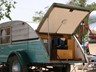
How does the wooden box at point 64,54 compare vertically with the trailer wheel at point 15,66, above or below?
above

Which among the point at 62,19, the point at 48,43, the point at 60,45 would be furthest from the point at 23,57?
the point at 62,19

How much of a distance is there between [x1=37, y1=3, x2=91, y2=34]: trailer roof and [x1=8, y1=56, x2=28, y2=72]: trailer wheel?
1.30 metres

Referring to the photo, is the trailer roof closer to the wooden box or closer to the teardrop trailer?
the teardrop trailer

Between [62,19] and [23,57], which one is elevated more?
[62,19]

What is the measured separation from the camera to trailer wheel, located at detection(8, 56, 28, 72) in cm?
1078

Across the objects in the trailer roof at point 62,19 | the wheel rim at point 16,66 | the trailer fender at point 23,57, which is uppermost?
the trailer roof at point 62,19

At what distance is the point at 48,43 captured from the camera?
10906 mm

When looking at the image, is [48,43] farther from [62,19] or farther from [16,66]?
[16,66]

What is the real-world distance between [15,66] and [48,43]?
4.77 ft

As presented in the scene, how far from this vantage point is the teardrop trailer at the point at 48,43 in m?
10.5

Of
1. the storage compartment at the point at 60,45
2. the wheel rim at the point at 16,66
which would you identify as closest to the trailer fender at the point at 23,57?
the wheel rim at the point at 16,66

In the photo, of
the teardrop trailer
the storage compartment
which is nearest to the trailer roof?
the teardrop trailer

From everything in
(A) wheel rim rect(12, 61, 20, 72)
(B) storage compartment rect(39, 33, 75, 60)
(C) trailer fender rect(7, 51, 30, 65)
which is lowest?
(A) wheel rim rect(12, 61, 20, 72)

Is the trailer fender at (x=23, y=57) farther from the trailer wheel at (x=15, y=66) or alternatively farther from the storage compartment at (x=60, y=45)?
the storage compartment at (x=60, y=45)
